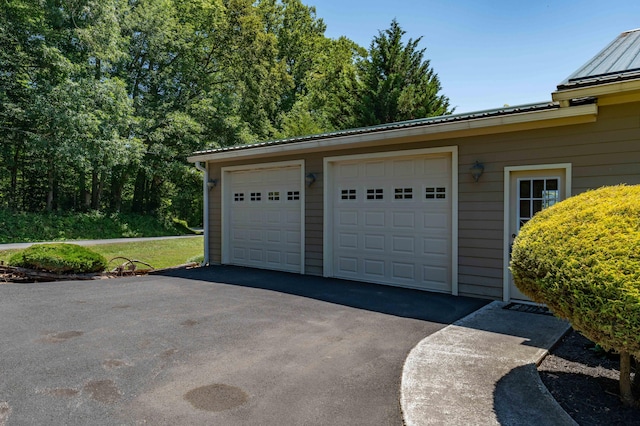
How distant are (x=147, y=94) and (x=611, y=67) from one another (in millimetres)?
21168

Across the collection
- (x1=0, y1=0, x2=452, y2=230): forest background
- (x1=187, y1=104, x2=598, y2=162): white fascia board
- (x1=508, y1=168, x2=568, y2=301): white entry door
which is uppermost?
(x1=0, y1=0, x2=452, y2=230): forest background

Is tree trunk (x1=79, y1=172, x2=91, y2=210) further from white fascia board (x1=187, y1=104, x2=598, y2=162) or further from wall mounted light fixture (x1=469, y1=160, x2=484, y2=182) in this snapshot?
wall mounted light fixture (x1=469, y1=160, x2=484, y2=182)

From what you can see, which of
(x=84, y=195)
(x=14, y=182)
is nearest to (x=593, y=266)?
(x=14, y=182)

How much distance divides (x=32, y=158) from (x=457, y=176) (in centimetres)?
2103

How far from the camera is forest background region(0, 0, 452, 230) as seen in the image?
611 inches

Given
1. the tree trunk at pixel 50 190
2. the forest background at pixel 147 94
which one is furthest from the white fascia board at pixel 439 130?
the tree trunk at pixel 50 190

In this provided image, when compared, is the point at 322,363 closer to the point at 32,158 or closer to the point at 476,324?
the point at 476,324

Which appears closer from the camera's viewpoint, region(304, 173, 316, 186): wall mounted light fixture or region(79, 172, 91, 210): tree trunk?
region(304, 173, 316, 186): wall mounted light fixture

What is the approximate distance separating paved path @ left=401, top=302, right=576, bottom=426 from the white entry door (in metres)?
1.50

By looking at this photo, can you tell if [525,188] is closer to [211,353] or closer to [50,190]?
[211,353]

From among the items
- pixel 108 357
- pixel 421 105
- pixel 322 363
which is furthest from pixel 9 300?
pixel 421 105

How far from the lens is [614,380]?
10.2 feet

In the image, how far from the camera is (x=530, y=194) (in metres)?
5.69

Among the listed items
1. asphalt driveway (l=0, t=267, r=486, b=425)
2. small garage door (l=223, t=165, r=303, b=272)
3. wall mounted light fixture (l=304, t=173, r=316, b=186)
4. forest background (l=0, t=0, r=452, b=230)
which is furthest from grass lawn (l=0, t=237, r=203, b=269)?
wall mounted light fixture (l=304, t=173, r=316, b=186)
